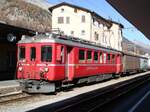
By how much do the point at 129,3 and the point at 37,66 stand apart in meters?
10.4

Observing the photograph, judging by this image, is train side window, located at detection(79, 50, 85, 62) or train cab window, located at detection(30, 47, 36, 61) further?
train side window, located at detection(79, 50, 85, 62)

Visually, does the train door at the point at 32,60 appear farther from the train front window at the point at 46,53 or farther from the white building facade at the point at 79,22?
the white building facade at the point at 79,22

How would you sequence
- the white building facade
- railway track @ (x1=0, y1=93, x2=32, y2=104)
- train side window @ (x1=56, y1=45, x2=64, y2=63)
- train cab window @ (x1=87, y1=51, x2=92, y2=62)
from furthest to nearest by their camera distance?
the white building facade → train cab window @ (x1=87, y1=51, x2=92, y2=62) → train side window @ (x1=56, y1=45, x2=64, y2=63) → railway track @ (x1=0, y1=93, x2=32, y2=104)

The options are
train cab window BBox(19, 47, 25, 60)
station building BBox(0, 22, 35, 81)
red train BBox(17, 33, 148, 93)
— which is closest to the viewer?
red train BBox(17, 33, 148, 93)

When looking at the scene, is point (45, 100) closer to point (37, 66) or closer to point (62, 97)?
point (62, 97)

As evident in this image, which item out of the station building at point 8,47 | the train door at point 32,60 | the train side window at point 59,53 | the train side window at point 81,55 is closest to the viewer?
the train side window at point 59,53

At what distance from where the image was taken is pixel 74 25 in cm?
6906

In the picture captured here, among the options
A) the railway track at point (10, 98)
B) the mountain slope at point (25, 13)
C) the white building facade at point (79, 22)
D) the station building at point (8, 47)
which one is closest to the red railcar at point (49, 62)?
the railway track at point (10, 98)

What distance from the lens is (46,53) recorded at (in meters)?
20.0

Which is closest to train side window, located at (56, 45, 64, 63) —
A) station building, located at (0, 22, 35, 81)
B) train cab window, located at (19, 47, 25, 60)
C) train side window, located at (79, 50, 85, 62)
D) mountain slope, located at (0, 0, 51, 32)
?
train cab window, located at (19, 47, 25, 60)

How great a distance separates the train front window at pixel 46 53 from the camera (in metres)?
19.8

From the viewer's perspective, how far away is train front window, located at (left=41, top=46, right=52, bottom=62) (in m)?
19.8

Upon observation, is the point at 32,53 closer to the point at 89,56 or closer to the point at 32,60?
the point at 32,60

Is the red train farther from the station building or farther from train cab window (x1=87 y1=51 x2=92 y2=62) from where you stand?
A: the station building
